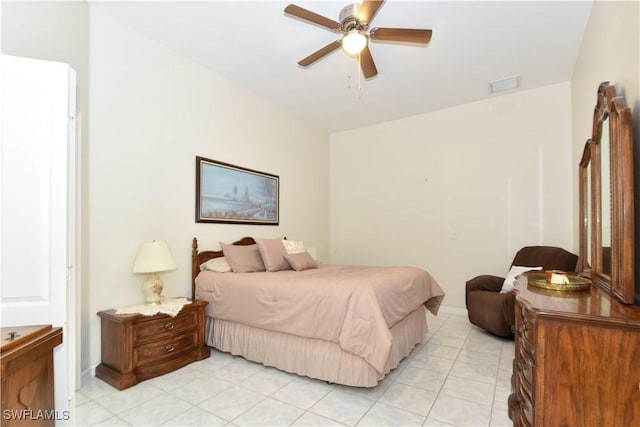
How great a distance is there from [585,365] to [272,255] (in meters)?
2.73

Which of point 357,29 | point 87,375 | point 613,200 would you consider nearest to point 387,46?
point 357,29

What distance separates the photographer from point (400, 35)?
2299 millimetres

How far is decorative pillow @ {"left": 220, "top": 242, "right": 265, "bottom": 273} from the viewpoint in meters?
3.23

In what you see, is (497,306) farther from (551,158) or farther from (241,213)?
(241,213)

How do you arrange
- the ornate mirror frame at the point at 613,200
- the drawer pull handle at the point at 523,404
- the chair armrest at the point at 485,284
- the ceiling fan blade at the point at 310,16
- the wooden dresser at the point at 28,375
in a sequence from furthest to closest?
the chair armrest at the point at 485,284
the ceiling fan blade at the point at 310,16
the drawer pull handle at the point at 523,404
the ornate mirror frame at the point at 613,200
the wooden dresser at the point at 28,375

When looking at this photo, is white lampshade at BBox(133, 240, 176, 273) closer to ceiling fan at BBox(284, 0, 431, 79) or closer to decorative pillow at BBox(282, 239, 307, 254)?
decorative pillow at BBox(282, 239, 307, 254)

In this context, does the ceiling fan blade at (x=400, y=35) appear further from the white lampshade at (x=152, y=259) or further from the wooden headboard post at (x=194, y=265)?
the wooden headboard post at (x=194, y=265)

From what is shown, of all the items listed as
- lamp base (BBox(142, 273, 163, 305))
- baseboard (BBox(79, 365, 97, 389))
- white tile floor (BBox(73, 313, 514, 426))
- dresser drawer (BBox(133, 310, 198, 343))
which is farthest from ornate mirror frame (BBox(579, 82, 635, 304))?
baseboard (BBox(79, 365, 97, 389))

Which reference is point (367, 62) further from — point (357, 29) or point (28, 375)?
point (28, 375)

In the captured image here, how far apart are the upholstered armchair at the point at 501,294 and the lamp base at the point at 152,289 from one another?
3.25 metres

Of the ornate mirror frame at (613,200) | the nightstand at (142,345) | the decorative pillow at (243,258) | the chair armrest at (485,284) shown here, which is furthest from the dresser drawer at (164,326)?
the chair armrest at (485,284)

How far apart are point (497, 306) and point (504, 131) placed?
7.74 feet

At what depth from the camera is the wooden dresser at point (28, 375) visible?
0.96 metres

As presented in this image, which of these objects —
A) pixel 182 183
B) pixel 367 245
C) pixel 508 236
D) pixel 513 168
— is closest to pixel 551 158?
pixel 513 168
